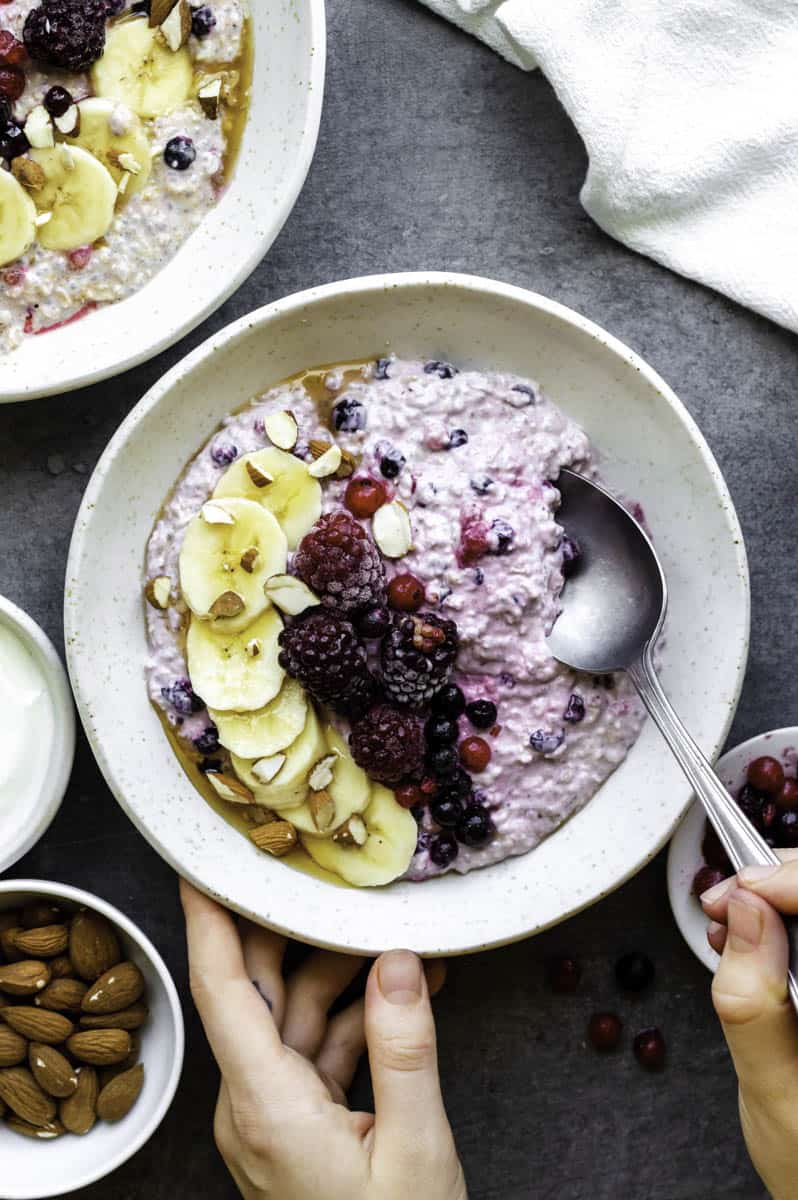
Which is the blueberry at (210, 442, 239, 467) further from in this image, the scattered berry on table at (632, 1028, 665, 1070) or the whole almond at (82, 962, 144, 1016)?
the scattered berry on table at (632, 1028, 665, 1070)

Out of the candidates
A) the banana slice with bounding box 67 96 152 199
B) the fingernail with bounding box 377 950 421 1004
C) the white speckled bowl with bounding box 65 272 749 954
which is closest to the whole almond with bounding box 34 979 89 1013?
the white speckled bowl with bounding box 65 272 749 954

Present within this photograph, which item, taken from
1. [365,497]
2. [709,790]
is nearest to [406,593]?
[365,497]

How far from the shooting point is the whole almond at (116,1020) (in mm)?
1871

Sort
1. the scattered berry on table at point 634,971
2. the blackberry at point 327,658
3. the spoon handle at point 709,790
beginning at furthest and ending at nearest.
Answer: the scattered berry on table at point 634,971
the blackberry at point 327,658
the spoon handle at point 709,790

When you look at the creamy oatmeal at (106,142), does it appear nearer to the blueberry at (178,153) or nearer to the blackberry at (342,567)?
the blueberry at (178,153)

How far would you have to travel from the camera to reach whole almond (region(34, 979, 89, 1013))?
1.86 metres

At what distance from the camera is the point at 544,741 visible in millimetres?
1809

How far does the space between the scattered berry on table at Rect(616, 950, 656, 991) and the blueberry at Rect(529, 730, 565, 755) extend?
513 millimetres

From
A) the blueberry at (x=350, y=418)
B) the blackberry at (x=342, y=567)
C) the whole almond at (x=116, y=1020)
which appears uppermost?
the blueberry at (x=350, y=418)

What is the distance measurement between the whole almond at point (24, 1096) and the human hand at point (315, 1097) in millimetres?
310

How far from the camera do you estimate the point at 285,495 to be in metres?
1.81

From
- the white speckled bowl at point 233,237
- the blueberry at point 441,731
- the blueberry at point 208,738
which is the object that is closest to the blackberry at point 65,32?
the white speckled bowl at point 233,237

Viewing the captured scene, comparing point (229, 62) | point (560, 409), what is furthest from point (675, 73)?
point (229, 62)

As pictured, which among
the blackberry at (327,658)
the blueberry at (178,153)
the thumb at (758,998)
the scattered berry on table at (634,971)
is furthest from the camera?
the scattered berry on table at (634,971)
